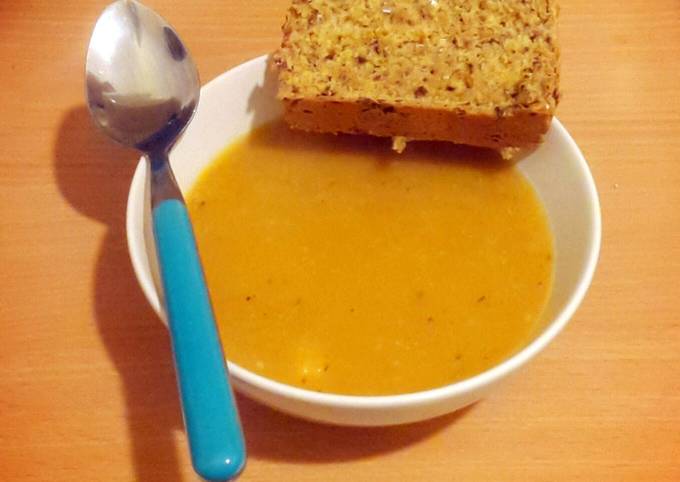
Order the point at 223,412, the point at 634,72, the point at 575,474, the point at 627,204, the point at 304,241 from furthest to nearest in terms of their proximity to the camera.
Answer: the point at 634,72 < the point at 627,204 < the point at 304,241 < the point at 575,474 < the point at 223,412

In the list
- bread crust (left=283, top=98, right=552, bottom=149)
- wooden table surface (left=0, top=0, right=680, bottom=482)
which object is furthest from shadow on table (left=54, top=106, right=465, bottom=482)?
bread crust (left=283, top=98, right=552, bottom=149)

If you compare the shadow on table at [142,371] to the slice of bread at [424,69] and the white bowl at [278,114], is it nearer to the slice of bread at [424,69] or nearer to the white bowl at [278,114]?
the white bowl at [278,114]

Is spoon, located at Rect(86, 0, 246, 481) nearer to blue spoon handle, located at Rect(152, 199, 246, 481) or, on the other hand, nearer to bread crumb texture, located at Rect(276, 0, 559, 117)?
blue spoon handle, located at Rect(152, 199, 246, 481)

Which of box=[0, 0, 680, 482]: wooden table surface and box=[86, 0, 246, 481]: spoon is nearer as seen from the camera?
box=[86, 0, 246, 481]: spoon

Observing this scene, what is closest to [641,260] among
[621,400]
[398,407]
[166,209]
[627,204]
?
[627,204]

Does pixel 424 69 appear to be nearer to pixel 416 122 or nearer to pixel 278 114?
pixel 416 122

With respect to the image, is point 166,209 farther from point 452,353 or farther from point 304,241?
point 452,353

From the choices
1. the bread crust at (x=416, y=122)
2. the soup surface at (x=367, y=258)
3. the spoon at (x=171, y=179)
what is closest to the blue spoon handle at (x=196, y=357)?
the spoon at (x=171, y=179)
